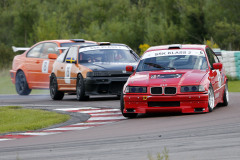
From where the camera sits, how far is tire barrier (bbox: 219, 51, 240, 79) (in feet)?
76.2

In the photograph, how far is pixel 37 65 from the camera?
67.4ft

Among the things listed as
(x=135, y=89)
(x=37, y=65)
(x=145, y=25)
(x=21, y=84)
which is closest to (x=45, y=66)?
(x=37, y=65)

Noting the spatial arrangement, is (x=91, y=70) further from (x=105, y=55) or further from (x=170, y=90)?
(x=170, y=90)

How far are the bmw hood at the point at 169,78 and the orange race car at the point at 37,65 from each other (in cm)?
762

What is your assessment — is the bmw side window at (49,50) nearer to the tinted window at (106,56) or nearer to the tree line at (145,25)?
the tinted window at (106,56)

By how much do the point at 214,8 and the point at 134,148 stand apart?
112 feet

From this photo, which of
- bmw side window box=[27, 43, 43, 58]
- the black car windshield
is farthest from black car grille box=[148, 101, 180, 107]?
bmw side window box=[27, 43, 43, 58]

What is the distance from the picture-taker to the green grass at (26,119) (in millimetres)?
11375

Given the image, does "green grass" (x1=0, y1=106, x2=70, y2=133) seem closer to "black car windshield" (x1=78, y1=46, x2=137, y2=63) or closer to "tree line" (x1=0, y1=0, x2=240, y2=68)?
"black car windshield" (x1=78, y1=46, x2=137, y2=63)

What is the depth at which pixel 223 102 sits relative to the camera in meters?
13.7

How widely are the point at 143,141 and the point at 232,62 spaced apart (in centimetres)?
1543

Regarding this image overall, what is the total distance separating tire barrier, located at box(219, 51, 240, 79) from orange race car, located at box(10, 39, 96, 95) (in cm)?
575

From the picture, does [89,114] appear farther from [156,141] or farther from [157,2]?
[157,2]

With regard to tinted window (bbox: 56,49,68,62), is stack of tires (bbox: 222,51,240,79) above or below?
below
